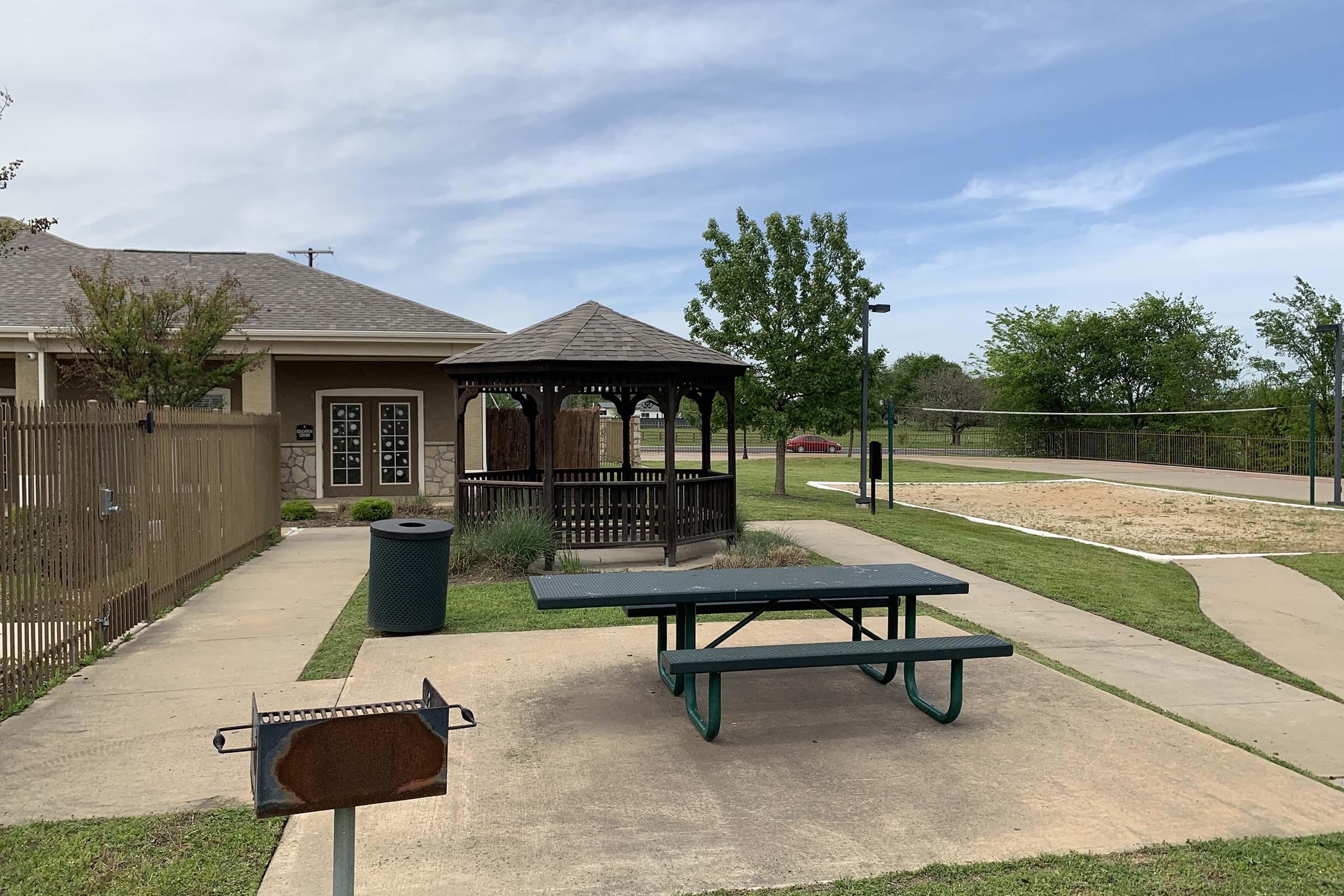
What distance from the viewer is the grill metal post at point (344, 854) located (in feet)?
9.96

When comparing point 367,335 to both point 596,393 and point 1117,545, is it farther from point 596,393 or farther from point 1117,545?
point 1117,545

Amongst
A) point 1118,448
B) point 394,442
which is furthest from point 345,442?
point 1118,448

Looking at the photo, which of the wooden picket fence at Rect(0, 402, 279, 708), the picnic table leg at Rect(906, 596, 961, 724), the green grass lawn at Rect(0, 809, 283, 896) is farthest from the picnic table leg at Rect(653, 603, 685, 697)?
the wooden picket fence at Rect(0, 402, 279, 708)

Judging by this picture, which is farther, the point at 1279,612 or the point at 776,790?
the point at 1279,612

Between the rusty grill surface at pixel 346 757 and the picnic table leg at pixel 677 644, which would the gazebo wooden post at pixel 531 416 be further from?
the rusty grill surface at pixel 346 757

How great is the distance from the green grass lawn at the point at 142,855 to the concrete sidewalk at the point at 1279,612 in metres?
6.98

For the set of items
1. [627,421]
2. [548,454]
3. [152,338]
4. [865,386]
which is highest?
[152,338]

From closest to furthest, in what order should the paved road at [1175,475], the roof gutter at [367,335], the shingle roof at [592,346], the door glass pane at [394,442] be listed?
the shingle roof at [592,346] < the roof gutter at [367,335] < the door glass pane at [394,442] < the paved road at [1175,475]

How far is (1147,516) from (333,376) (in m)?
16.5

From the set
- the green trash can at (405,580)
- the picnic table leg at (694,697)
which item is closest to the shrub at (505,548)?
the green trash can at (405,580)

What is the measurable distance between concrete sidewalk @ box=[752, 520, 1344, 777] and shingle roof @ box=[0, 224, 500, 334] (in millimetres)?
12484

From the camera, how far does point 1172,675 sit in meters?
7.59

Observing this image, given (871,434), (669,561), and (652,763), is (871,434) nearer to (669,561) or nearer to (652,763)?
(669,561)

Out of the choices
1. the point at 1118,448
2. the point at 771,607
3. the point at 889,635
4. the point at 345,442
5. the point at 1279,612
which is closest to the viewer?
the point at 771,607
